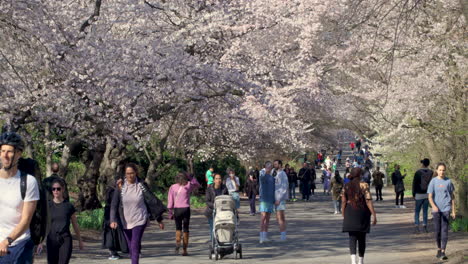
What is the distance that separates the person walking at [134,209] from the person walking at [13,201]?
514 centimetres

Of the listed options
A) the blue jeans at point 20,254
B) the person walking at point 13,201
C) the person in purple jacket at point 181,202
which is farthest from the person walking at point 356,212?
the person walking at point 13,201

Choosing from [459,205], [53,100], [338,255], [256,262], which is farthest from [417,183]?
[53,100]

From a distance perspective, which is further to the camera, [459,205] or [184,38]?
[184,38]

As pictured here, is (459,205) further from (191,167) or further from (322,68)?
(191,167)

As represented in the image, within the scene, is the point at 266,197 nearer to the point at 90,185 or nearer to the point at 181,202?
the point at 181,202

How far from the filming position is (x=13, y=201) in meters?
6.81

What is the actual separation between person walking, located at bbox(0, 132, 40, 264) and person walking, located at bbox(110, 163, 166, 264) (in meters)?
5.14

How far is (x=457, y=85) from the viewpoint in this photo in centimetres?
2094

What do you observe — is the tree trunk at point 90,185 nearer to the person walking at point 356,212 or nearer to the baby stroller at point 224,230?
the baby stroller at point 224,230

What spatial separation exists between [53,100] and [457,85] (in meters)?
9.53

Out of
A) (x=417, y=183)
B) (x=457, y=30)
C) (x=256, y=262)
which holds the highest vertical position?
(x=457, y=30)

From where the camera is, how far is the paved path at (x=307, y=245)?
15.5 m

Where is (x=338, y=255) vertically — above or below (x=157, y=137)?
below

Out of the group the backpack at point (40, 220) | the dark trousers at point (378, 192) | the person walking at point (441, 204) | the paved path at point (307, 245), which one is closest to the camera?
the backpack at point (40, 220)
